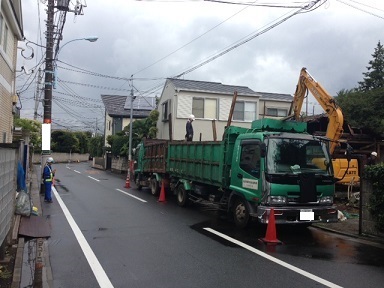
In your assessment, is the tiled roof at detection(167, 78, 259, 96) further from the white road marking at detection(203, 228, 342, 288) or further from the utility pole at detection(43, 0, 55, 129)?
the white road marking at detection(203, 228, 342, 288)

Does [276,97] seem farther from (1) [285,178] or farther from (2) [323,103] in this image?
(1) [285,178]

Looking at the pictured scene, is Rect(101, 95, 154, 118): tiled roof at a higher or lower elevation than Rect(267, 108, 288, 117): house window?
higher

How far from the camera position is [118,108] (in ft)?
171

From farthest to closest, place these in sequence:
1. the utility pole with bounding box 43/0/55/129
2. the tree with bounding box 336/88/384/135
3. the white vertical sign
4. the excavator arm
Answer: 1. the tree with bounding box 336/88/384/135
2. the utility pole with bounding box 43/0/55/129
3. the white vertical sign
4. the excavator arm

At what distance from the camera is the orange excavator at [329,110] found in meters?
12.2

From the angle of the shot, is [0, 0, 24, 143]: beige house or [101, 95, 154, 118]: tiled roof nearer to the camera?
[0, 0, 24, 143]: beige house

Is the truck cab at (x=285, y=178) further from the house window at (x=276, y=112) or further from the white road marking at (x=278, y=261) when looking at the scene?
the house window at (x=276, y=112)

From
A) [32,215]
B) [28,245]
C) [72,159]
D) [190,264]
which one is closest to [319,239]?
[190,264]

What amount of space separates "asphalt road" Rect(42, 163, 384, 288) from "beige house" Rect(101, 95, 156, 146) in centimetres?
3959

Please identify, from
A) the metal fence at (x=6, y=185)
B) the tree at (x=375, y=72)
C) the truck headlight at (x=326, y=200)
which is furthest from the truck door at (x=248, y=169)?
the tree at (x=375, y=72)

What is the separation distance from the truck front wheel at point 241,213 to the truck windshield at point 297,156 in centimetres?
135

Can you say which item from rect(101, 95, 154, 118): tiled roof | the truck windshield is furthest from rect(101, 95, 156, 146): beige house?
the truck windshield

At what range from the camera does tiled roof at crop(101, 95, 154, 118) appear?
50.5 m

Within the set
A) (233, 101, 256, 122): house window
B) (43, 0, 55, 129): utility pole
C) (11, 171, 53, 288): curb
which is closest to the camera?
(11, 171, 53, 288): curb
